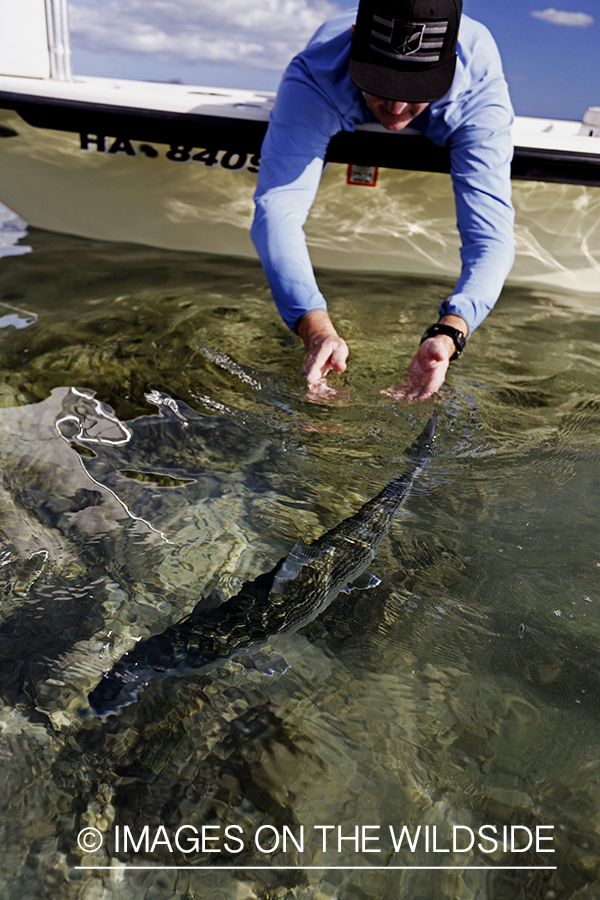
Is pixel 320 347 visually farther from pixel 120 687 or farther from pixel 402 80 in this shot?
pixel 120 687

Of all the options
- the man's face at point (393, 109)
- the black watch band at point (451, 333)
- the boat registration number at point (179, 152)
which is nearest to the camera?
the black watch band at point (451, 333)

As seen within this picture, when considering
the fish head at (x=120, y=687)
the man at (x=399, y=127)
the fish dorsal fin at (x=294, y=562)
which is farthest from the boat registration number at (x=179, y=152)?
the fish head at (x=120, y=687)

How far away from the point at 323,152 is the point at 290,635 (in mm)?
2018

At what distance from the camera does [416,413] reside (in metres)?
2.29

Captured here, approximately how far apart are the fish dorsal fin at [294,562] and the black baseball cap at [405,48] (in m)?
1.56

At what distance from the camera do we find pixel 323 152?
8.54ft

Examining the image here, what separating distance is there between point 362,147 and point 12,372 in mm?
1955

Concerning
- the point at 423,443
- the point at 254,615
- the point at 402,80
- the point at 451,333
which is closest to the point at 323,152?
the point at 402,80

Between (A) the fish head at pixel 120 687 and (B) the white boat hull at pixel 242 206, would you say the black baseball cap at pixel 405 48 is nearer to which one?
(B) the white boat hull at pixel 242 206

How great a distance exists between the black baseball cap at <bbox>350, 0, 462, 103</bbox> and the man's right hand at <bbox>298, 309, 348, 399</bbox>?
78 centimetres

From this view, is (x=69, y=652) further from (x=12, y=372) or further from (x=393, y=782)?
(x=12, y=372)

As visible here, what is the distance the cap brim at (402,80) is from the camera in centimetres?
214

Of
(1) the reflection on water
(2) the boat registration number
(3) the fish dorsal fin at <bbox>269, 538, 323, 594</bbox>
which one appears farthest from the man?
(2) the boat registration number

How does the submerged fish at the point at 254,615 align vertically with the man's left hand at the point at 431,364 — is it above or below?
below
